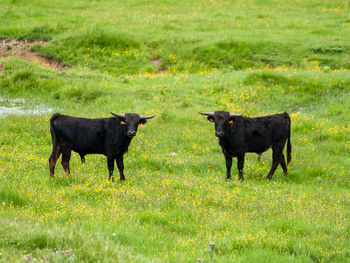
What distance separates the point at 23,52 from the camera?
29.5 meters

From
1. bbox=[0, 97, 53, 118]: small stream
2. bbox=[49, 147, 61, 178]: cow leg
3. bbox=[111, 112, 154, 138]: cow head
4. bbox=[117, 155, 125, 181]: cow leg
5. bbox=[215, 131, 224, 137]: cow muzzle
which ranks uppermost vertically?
bbox=[111, 112, 154, 138]: cow head

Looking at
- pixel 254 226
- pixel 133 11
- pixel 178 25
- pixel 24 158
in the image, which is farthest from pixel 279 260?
pixel 133 11

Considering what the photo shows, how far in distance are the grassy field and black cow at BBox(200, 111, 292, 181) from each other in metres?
0.60

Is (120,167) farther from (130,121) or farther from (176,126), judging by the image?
(176,126)

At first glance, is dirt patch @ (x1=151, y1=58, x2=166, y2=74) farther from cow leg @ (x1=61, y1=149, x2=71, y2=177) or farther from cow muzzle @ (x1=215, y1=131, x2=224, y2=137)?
cow leg @ (x1=61, y1=149, x2=71, y2=177)

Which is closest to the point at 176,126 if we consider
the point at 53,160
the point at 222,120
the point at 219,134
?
the point at 222,120

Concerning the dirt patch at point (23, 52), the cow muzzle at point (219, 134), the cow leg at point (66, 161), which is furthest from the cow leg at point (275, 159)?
the dirt patch at point (23, 52)

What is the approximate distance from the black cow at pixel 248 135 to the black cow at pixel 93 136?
2327mm

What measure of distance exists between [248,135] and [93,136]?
4.64m

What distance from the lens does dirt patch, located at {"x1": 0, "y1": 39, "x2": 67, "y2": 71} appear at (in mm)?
28695

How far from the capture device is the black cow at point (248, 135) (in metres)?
14.4

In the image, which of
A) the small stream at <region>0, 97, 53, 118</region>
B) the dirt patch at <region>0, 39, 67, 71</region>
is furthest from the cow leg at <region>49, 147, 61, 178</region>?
the dirt patch at <region>0, 39, 67, 71</region>

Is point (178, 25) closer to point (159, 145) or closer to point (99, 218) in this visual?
point (159, 145)

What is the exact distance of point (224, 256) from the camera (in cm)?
838
